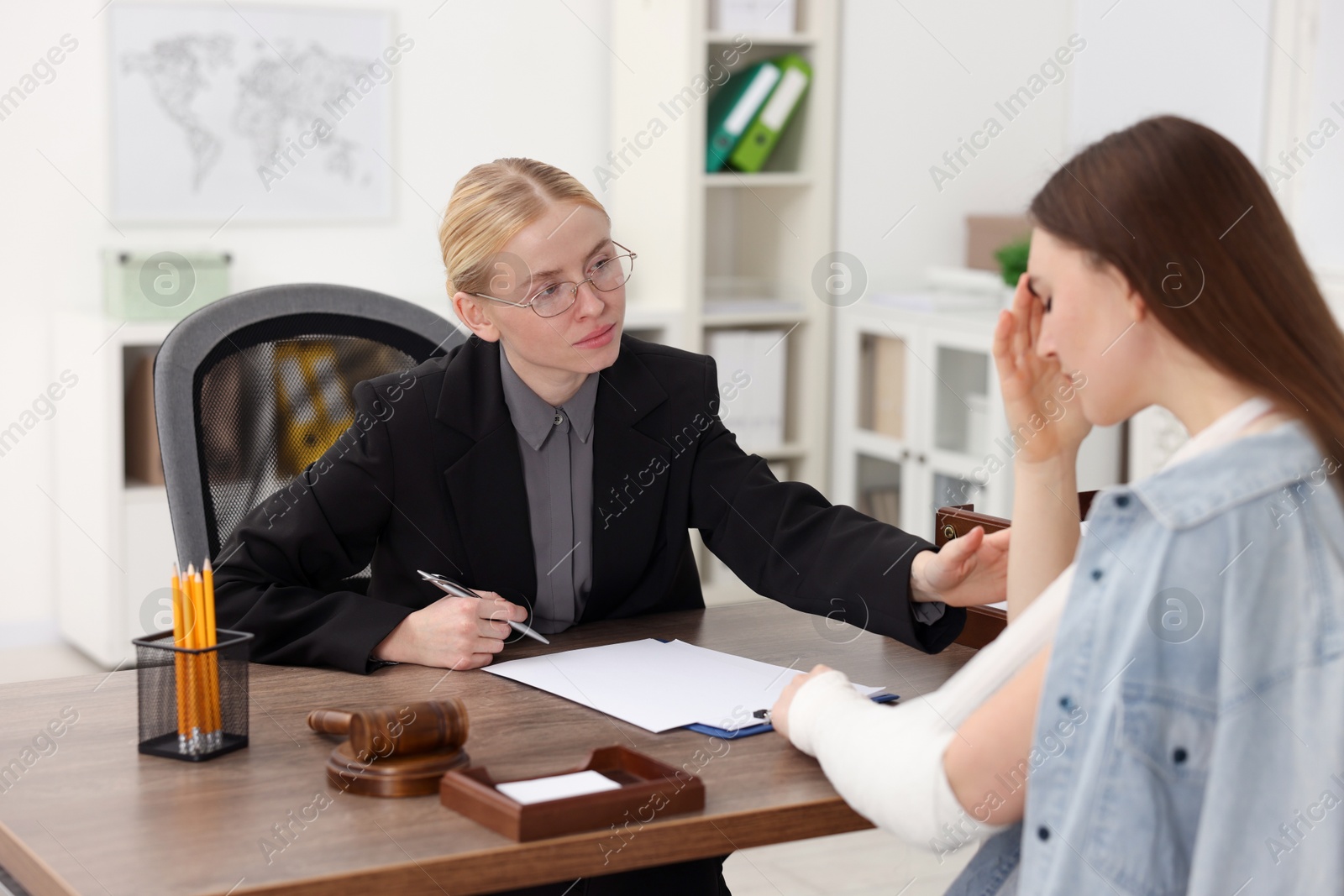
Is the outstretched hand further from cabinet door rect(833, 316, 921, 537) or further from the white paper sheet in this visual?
cabinet door rect(833, 316, 921, 537)

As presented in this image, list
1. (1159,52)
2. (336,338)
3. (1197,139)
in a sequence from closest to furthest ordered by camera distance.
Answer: (1197,139) < (336,338) < (1159,52)

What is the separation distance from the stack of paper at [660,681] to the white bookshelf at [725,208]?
2.82m

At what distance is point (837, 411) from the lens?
472cm

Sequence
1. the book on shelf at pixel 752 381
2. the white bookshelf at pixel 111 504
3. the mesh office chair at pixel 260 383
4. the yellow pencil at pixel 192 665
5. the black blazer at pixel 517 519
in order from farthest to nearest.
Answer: the book on shelf at pixel 752 381 < the white bookshelf at pixel 111 504 < the mesh office chair at pixel 260 383 < the black blazer at pixel 517 519 < the yellow pencil at pixel 192 665

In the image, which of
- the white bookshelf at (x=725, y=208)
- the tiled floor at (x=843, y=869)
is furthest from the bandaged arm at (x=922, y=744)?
the white bookshelf at (x=725, y=208)

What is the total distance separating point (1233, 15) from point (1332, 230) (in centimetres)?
69

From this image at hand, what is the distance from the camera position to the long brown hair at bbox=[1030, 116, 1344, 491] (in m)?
1.11

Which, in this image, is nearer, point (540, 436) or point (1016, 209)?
Result: point (540, 436)

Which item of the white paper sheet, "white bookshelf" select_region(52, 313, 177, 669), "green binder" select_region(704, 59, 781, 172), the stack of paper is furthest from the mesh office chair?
"green binder" select_region(704, 59, 781, 172)

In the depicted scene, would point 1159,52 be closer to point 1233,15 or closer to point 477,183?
point 1233,15

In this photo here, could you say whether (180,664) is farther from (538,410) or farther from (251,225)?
(251,225)

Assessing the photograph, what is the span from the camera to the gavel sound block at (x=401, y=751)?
120cm

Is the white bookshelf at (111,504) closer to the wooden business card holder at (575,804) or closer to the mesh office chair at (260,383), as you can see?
the mesh office chair at (260,383)

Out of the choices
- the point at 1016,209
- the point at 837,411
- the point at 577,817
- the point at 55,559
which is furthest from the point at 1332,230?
the point at 55,559
